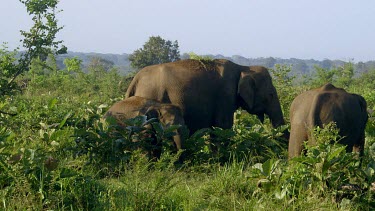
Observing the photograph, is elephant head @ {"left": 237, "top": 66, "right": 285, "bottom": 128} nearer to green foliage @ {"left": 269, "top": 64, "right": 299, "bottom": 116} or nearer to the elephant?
green foliage @ {"left": 269, "top": 64, "right": 299, "bottom": 116}

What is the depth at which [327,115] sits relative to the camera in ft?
22.0

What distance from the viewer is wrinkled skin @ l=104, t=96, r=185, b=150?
314 inches

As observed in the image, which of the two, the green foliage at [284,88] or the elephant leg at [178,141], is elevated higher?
the green foliage at [284,88]

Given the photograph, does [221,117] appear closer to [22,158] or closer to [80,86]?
[22,158]

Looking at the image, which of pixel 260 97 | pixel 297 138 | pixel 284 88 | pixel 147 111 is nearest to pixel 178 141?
pixel 147 111

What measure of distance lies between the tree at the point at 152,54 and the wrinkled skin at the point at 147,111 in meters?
37.4

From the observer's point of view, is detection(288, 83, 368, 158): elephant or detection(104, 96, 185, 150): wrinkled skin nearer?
detection(288, 83, 368, 158): elephant

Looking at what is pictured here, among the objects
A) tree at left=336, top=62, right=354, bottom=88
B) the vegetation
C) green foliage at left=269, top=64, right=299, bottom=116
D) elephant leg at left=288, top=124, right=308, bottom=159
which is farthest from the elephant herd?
tree at left=336, top=62, right=354, bottom=88

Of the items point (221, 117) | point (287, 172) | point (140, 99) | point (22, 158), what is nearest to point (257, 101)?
point (221, 117)

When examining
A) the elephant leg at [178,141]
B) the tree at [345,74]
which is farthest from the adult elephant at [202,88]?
the tree at [345,74]

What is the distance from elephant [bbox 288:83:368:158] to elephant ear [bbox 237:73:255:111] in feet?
7.14

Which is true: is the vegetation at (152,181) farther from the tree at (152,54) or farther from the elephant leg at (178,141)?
the tree at (152,54)

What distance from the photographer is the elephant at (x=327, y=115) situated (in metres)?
6.70

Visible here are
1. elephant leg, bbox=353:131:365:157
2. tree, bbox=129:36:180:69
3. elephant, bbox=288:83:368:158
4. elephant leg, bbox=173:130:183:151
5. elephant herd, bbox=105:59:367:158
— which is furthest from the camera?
tree, bbox=129:36:180:69
